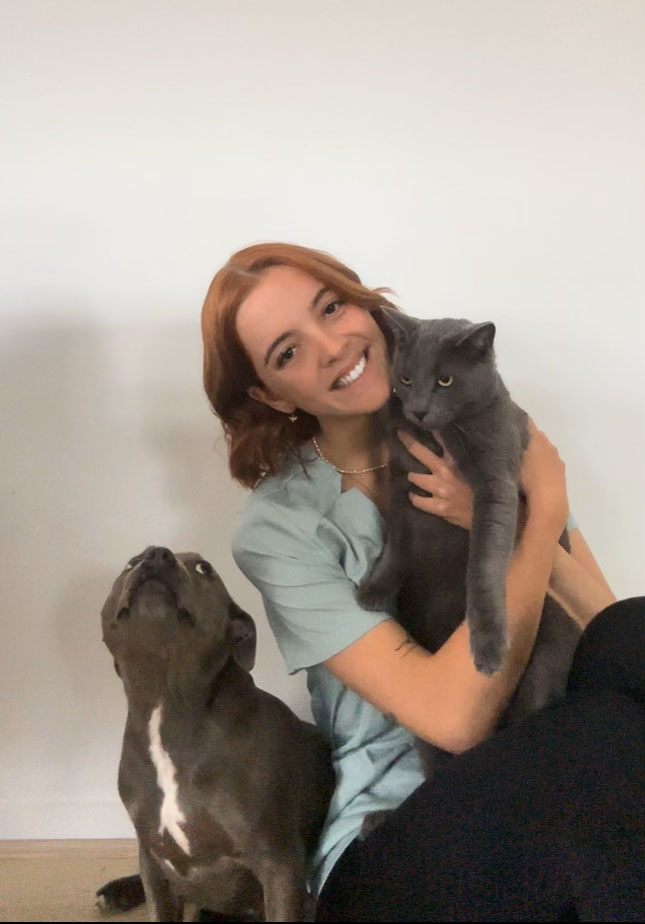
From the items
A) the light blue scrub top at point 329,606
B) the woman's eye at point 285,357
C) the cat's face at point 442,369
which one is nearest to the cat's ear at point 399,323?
the cat's face at point 442,369

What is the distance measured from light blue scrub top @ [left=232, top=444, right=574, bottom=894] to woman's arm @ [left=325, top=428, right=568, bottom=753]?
0.12 ft

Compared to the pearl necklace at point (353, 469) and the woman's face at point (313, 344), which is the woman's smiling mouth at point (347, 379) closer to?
the woman's face at point (313, 344)

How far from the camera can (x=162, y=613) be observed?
0.96 meters

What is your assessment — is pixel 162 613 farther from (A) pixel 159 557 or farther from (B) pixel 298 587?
(B) pixel 298 587

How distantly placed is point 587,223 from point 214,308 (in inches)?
31.9

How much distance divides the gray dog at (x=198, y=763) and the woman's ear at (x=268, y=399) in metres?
0.29

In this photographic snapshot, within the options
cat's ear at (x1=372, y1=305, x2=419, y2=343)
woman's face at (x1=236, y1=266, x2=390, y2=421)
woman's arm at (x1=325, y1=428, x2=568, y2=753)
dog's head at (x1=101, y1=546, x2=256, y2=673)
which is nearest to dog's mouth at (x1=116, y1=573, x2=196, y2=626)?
dog's head at (x1=101, y1=546, x2=256, y2=673)

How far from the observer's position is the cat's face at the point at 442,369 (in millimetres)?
1003

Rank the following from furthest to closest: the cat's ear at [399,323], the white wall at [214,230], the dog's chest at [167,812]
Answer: the white wall at [214,230] → the cat's ear at [399,323] → the dog's chest at [167,812]

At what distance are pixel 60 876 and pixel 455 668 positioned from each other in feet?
2.94

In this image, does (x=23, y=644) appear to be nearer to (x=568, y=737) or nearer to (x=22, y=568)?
(x=22, y=568)

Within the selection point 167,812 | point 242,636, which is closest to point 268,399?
point 242,636

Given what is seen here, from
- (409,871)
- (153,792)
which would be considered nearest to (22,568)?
(153,792)

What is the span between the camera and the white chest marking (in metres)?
0.95
